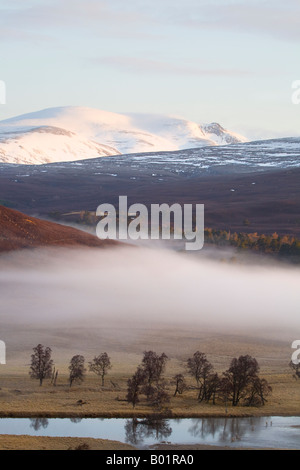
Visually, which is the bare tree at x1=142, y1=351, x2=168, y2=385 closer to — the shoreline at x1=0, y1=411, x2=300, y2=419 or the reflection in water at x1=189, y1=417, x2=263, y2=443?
the shoreline at x1=0, y1=411, x2=300, y2=419

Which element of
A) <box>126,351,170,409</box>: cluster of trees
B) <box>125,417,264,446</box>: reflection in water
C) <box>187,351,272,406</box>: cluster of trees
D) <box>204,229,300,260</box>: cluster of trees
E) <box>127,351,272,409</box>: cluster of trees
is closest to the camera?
<box>125,417,264,446</box>: reflection in water

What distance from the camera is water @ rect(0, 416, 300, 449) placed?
4616 centimetres

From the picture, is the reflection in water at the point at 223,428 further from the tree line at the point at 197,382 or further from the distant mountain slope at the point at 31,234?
the distant mountain slope at the point at 31,234

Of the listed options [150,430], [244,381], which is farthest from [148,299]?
[150,430]

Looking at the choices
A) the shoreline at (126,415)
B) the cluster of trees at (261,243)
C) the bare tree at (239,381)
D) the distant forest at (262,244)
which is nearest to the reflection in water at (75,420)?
the shoreline at (126,415)

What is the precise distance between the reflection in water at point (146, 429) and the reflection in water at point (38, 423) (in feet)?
16.1

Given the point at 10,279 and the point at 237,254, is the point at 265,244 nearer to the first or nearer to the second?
the point at 237,254

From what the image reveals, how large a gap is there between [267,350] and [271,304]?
31205mm

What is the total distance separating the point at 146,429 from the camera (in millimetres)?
48500

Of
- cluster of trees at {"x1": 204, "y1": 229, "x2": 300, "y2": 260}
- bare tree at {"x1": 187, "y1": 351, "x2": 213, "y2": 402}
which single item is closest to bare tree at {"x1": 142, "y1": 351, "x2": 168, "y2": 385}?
bare tree at {"x1": 187, "y1": 351, "x2": 213, "y2": 402}

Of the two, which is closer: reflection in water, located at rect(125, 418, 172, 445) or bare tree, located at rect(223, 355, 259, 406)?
reflection in water, located at rect(125, 418, 172, 445)

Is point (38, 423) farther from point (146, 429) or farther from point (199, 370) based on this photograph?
point (199, 370)

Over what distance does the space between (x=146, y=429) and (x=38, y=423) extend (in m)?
6.58

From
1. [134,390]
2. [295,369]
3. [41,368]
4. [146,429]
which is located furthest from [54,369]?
[295,369]
